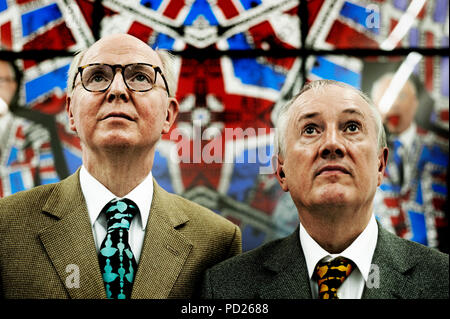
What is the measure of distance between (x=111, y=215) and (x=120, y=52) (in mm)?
661

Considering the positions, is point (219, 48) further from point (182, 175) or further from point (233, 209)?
point (233, 209)

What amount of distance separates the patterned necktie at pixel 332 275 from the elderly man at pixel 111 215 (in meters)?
0.45

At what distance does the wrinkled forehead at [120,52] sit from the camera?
167cm

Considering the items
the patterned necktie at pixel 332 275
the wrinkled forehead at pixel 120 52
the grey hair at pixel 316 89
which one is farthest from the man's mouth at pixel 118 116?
the patterned necktie at pixel 332 275

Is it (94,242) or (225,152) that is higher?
(225,152)

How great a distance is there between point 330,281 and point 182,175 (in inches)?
52.2

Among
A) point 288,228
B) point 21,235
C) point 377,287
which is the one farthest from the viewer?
point 288,228

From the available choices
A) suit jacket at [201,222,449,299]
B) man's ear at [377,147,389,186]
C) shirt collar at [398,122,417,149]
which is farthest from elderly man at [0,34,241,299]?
shirt collar at [398,122,417,149]

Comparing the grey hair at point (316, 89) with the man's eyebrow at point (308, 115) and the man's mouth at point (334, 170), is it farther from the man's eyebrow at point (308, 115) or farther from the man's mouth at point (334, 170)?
the man's mouth at point (334, 170)

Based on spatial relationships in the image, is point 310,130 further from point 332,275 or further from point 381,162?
point 332,275

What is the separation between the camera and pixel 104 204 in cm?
165

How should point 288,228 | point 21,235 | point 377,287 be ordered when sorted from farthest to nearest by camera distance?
point 288,228 → point 21,235 → point 377,287

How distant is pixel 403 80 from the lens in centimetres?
266

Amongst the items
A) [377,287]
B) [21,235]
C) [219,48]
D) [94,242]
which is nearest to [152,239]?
[94,242]
